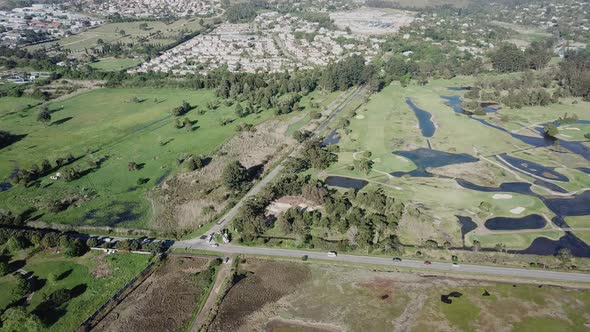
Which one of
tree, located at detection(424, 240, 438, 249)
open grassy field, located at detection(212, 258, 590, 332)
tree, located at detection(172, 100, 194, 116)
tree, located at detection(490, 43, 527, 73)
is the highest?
tree, located at detection(490, 43, 527, 73)

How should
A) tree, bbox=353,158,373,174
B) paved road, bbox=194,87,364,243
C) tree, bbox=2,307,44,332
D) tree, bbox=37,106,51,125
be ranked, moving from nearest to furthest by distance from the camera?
1. tree, bbox=2,307,44,332
2. paved road, bbox=194,87,364,243
3. tree, bbox=353,158,373,174
4. tree, bbox=37,106,51,125

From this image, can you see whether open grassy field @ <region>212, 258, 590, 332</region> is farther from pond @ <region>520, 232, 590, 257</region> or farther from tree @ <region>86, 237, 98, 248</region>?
tree @ <region>86, 237, 98, 248</region>

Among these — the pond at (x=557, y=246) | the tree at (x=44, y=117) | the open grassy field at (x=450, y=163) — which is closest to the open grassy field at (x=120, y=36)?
the tree at (x=44, y=117)

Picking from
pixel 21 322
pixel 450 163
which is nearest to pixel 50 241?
pixel 21 322

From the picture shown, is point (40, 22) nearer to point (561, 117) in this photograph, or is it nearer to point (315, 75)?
point (315, 75)

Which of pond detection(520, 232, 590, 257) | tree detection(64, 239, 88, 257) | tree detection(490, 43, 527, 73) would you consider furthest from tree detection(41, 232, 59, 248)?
tree detection(490, 43, 527, 73)

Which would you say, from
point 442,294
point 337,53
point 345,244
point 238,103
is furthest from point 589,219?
point 337,53

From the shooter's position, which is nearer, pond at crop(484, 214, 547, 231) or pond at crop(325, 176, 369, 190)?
pond at crop(484, 214, 547, 231)
